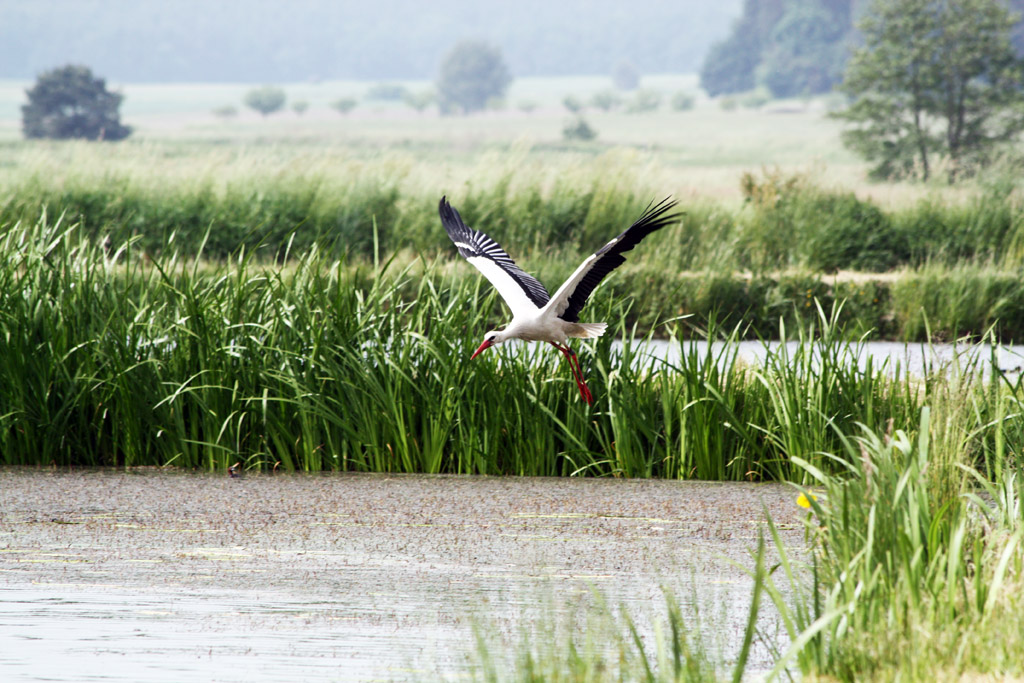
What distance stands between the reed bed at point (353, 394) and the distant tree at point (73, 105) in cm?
5423

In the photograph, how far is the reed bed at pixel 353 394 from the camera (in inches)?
201

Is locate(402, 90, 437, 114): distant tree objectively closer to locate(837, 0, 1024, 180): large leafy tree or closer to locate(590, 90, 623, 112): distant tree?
locate(590, 90, 623, 112): distant tree

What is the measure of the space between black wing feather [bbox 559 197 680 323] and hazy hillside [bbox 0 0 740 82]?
133 meters

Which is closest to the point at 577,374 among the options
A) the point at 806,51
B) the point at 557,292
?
the point at 557,292

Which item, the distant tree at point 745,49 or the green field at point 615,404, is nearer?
the green field at point 615,404

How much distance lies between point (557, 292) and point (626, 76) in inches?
4958

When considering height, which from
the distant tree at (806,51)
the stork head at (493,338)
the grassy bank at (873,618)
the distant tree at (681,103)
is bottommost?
the grassy bank at (873,618)

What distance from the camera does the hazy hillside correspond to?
131 m

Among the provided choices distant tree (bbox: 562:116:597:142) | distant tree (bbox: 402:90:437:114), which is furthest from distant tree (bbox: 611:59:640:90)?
distant tree (bbox: 562:116:597:142)

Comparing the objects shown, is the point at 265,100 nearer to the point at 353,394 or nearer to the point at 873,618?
the point at 353,394

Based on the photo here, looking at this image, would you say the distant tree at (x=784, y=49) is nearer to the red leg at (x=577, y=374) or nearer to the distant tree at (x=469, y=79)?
the distant tree at (x=469, y=79)

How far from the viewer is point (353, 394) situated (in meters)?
5.14

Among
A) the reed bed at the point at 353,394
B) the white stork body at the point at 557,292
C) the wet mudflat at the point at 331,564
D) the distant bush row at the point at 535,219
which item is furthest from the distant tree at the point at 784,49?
the wet mudflat at the point at 331,564

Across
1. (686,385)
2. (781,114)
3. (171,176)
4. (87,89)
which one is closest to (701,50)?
(781,114)
